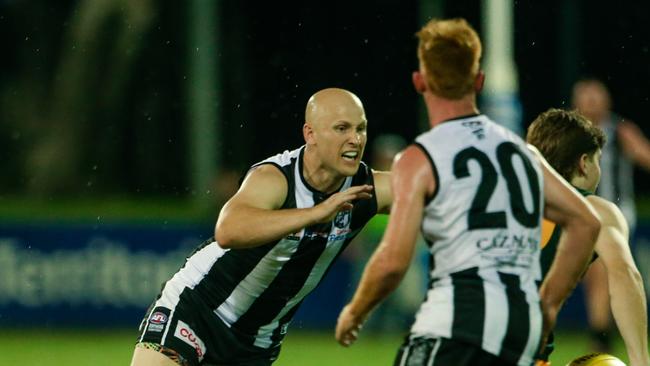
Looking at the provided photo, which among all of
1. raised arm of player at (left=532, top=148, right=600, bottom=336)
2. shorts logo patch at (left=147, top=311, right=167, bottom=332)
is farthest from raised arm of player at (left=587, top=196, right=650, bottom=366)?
shorts logo patch at (left=147, top=311, right=167, bottom=332)

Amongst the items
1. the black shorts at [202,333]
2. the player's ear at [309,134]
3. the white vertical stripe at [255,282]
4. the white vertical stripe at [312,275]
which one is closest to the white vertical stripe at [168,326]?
the black shorts at [202,333]

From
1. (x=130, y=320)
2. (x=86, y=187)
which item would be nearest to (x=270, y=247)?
(x=130, y=320)

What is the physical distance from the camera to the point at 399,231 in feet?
16.3

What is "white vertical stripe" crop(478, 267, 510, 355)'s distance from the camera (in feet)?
16.5

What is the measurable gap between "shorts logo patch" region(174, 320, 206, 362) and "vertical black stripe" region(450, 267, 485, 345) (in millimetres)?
1902

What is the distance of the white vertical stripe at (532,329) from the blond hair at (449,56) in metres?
0.79

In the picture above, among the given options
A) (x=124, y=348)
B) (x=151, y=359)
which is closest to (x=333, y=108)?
(x=151, y=359)

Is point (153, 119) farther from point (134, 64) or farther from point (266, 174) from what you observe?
point (266, 174)

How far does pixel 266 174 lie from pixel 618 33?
15.2m

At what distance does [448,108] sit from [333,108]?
142 cm

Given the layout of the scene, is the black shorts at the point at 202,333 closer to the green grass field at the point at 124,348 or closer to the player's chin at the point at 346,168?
the player's chin at the point at 346,168

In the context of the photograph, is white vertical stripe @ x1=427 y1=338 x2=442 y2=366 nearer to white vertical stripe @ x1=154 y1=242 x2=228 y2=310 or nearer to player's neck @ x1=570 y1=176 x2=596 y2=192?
player's neck @ x1=570 y1=176 x2=596 y2=192

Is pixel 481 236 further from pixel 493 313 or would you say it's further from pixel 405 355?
pixel 405 355

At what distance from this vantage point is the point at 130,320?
14680mm
